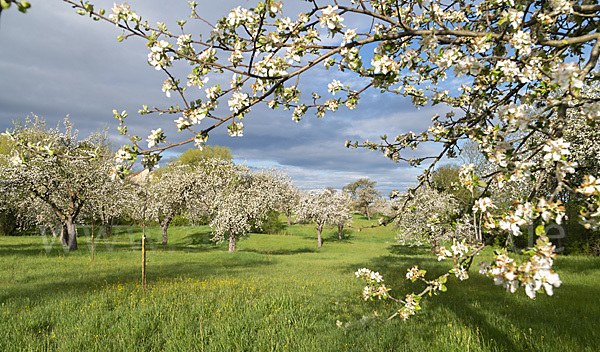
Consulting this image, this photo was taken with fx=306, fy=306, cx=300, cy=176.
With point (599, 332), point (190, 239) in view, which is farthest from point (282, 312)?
point (190, 239)

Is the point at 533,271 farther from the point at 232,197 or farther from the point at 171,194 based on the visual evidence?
the point at 171,194

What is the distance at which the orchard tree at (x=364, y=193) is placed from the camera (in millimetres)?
78438

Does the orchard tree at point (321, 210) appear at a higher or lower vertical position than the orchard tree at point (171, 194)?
lower

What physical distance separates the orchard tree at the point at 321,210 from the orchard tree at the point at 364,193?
42.2 metres

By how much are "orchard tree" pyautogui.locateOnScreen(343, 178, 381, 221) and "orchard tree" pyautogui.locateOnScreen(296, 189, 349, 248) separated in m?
42.2

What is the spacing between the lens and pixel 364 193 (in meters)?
78.6

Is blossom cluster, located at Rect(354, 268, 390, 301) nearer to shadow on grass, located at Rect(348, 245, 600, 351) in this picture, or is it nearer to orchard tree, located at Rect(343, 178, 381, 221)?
shadow on grass, located at Rect(348, 245, 600, 351)

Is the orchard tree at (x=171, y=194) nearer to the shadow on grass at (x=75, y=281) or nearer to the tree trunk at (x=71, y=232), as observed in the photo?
the tree trunk at (x=71, y=232)

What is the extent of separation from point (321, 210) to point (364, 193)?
153ft

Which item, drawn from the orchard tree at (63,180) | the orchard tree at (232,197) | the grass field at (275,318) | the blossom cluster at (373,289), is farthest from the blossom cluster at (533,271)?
the orchard tree at (232,197)

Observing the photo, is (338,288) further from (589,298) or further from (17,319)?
(17,319)

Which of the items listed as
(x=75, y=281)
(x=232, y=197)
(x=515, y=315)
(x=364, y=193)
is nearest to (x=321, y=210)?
(x=232, y=197)

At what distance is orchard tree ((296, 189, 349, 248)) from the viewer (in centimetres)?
3412

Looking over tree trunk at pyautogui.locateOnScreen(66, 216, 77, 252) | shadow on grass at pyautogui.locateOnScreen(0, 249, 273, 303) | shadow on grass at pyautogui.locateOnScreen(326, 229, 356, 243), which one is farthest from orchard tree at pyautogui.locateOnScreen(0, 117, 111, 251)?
shadow on grass at pyautogui.locateOnScreen(326, 229, 356, 243)
